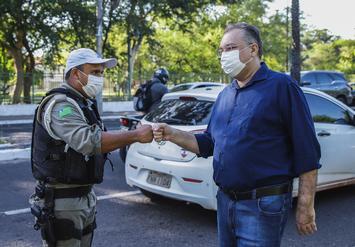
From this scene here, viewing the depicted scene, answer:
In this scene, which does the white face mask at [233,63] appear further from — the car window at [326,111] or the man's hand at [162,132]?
the car window at [326,111]

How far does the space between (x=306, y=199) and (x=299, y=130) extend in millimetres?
387

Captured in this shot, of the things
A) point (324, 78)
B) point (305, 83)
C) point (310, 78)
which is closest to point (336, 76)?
point (324, 78)

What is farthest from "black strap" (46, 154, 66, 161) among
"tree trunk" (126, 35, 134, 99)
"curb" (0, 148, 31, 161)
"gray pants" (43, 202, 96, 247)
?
"tree trunk" (126, 35, 134, 99)

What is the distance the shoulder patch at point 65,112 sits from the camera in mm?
2816

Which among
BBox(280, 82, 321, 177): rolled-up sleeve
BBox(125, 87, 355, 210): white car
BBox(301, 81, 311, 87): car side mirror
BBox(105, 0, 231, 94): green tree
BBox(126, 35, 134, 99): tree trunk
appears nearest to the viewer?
BBox(280, 82, 321, 177): rolled-up sleeve

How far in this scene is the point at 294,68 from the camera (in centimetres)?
1822

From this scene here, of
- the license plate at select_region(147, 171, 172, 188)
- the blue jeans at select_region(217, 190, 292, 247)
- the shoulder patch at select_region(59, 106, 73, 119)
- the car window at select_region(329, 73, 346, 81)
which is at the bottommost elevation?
the license plate at select_region(147, 171, 172, 188)

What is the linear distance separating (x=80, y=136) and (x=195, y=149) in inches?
33.1

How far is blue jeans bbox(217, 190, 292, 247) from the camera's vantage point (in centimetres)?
270

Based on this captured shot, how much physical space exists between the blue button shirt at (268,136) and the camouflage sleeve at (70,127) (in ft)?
2.53

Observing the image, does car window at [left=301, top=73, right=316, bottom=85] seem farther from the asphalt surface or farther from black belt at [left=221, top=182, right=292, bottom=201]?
black belt at [left=221, top=182, right=292, bottom=201]

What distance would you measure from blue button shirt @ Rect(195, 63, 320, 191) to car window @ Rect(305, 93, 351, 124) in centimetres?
384

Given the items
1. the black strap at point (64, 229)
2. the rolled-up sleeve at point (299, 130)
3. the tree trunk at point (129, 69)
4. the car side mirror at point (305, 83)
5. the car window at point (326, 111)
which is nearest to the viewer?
the rolled-up sleeve at point (299, 130)

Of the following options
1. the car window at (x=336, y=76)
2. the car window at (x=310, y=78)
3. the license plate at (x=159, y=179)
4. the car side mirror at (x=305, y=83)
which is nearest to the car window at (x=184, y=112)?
the license plate at (x=159, y=179)
